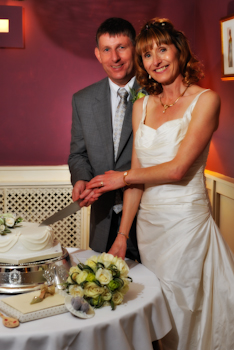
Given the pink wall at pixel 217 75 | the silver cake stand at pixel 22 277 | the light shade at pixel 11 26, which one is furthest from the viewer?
the light shade at pixel 11 26

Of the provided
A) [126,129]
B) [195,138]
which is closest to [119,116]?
[126,129]

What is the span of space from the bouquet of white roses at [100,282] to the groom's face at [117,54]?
1227 mm

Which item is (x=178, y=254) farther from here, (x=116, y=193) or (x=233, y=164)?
(x=233, y=164)

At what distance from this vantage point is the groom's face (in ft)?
7.66

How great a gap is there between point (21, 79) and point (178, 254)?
9.36 feet

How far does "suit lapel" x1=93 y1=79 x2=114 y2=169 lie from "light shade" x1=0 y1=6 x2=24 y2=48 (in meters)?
1.81

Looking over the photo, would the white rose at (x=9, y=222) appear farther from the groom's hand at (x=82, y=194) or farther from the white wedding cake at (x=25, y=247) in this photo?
the groom's hand at (x=82, y=194)

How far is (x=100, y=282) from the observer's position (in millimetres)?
1448

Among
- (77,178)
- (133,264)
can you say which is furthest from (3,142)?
(133,264)

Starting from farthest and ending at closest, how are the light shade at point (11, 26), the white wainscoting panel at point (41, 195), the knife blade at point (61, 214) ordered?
the white wainscoting panel at point (41, 195), the light shade at point (11, 26), the knife blade at point (61, 214)

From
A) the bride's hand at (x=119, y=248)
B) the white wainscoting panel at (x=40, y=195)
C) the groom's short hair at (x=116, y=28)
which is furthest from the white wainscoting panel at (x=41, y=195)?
the bride's hand at (x=119, y=248)

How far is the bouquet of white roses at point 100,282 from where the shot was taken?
1.45 metres

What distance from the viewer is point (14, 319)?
135 cm

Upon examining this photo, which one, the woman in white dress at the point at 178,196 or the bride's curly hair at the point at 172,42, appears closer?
the woman in white dress at the point at 178,196
